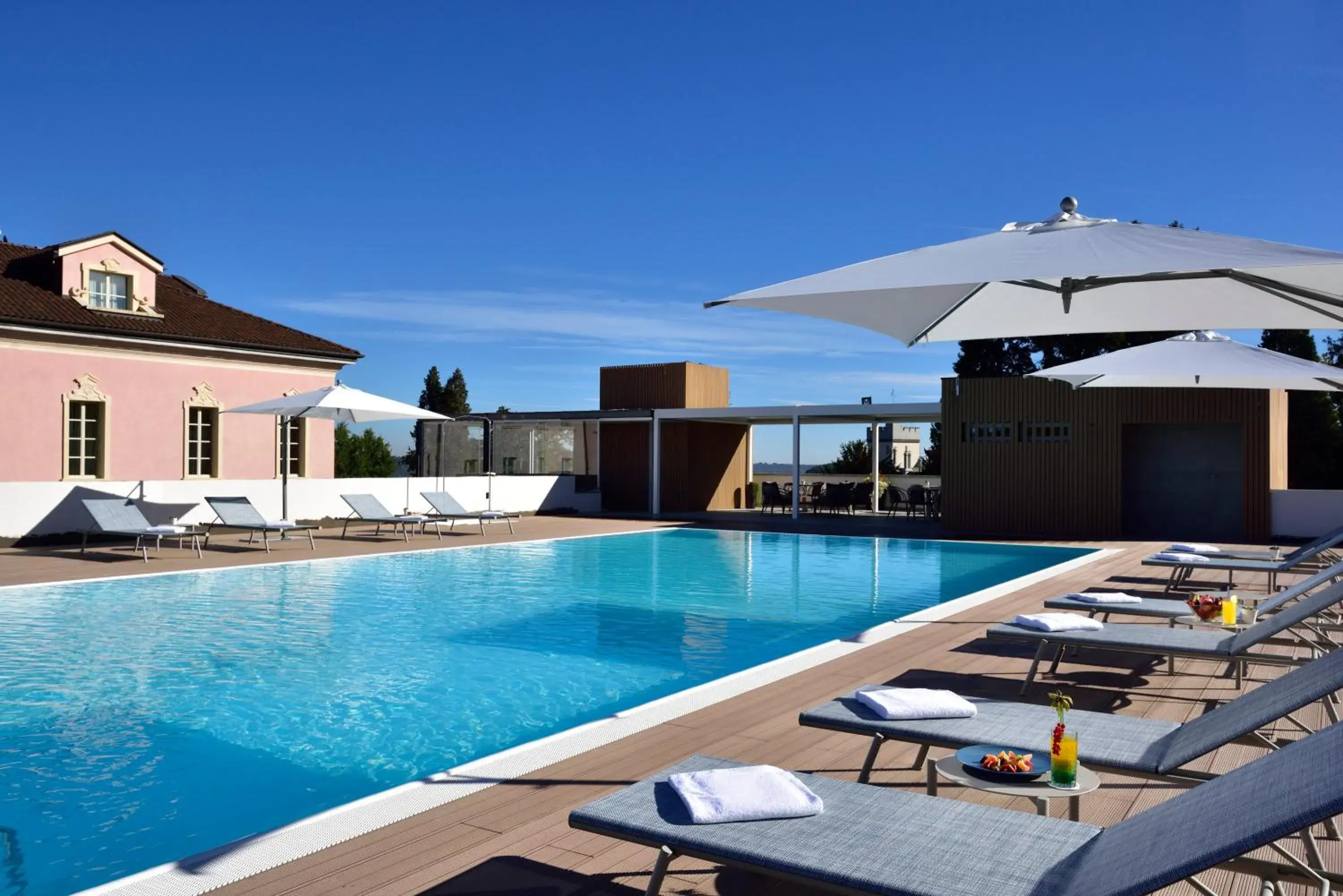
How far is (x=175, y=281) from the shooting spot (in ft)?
76.0

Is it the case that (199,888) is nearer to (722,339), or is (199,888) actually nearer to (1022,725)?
(1022,725)

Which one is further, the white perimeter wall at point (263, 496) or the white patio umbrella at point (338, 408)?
the white patio umbrella at point (338, 408)

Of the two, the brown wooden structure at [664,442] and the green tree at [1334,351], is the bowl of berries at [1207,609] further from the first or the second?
the green tree at [1334,351]

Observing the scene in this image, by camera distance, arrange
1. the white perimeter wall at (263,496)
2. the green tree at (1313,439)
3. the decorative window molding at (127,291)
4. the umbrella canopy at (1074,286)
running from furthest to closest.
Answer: the green tree at (1313,439) → the decorative window molding at (127,291) → the white perimeter wall at (263,496) → the umbrella canopy at (1074,286)

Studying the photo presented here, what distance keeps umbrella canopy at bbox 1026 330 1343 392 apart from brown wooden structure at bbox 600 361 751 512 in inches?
563

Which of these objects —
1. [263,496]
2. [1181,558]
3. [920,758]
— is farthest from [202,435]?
[920,758]

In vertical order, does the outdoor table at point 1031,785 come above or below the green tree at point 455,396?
below

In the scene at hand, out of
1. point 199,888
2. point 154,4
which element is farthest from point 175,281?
point 199,888

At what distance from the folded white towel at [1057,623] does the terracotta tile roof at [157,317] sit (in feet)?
57.0

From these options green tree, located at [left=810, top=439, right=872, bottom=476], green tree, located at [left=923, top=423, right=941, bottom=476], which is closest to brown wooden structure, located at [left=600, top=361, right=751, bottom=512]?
green tree, located at [left=810, top=439, right=872, bottom=476]

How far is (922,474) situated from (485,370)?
20995 millimetres

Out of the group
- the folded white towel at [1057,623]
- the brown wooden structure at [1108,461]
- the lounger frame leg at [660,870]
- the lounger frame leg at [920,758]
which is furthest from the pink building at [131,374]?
the lounger frame leg at [660,870]

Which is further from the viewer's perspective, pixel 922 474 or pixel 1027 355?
pixel 1027 355

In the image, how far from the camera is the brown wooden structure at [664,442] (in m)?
24.4
